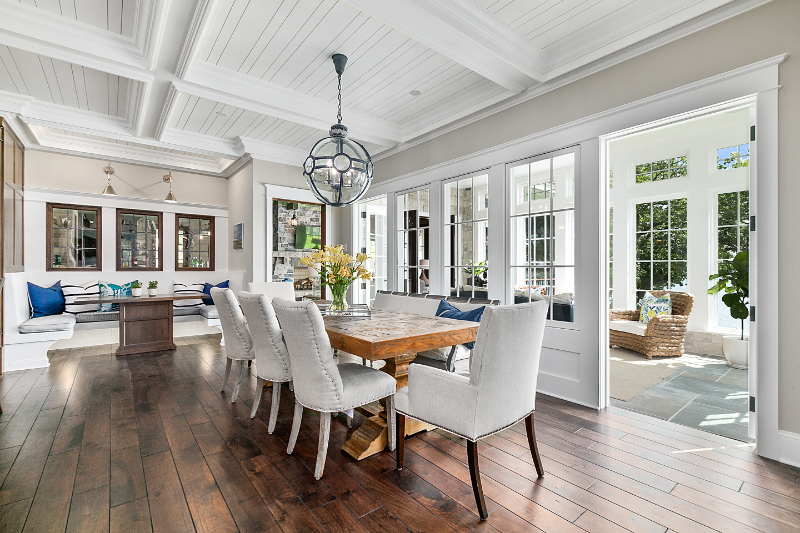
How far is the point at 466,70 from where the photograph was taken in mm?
3420

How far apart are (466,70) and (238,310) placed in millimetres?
2860

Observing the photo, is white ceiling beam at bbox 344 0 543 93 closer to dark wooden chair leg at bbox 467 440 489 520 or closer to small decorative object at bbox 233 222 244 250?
dark wooden chair leg at bbox 467 440 489 520

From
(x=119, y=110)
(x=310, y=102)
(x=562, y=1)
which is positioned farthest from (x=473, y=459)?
(x=119, y=110)

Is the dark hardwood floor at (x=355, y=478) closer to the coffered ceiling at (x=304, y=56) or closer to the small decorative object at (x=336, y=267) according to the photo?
the small decorative object at (x=336, y=267)

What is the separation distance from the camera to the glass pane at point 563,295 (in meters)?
3.26

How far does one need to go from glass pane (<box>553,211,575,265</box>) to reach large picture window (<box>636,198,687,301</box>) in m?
3.33

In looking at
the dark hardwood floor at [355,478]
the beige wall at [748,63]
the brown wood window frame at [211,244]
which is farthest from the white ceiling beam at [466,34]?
the brown wood window frame at [211,244]

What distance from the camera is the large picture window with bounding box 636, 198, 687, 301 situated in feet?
17.9

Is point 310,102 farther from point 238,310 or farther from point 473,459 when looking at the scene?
point 473,459

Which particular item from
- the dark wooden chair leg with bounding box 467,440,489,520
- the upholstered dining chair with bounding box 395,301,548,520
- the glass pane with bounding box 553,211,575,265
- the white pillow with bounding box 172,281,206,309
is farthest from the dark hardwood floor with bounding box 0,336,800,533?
the white pillow with bounding box 172,281,206,309

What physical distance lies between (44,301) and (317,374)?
519 centimetres

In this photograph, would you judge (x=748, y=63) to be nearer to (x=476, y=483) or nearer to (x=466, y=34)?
(x=466, y=34)

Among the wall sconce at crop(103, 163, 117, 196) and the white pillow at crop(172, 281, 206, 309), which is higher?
the wall sconce at crop(103, 163, 117, 196)

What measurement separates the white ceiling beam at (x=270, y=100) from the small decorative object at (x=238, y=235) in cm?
255
